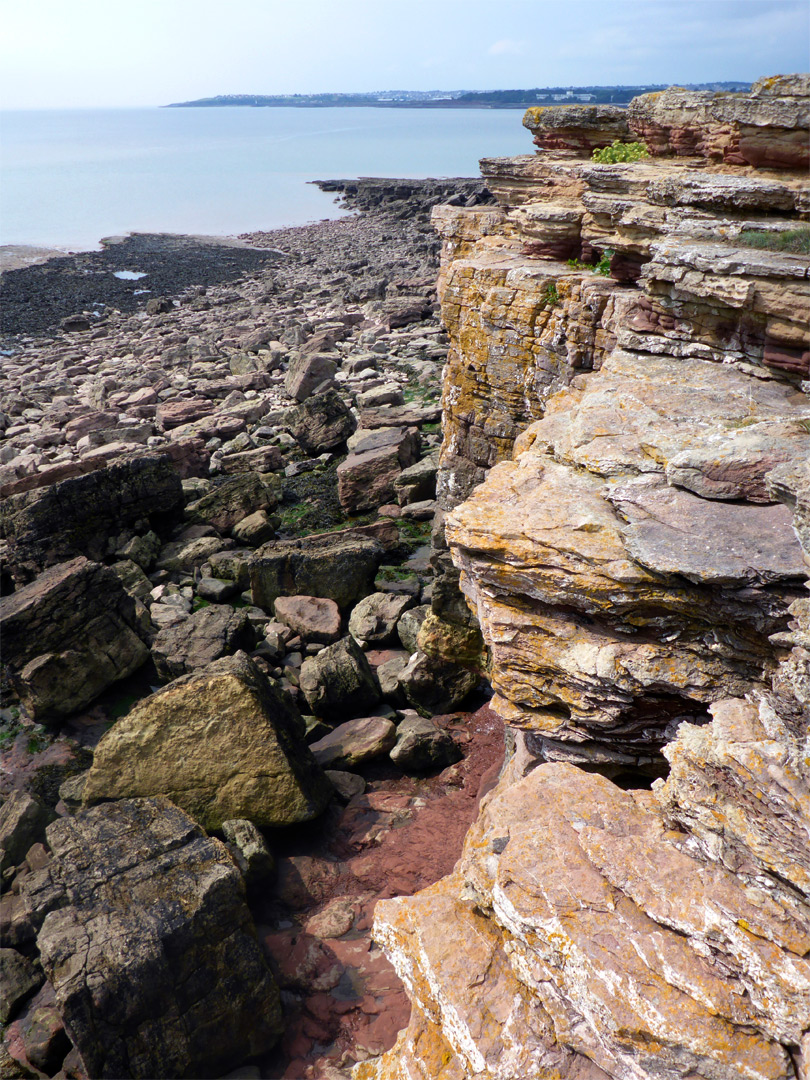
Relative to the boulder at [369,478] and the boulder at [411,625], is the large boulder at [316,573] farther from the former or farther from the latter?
the boulder at [369,478]

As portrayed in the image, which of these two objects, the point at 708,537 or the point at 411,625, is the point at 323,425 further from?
the point at 708,537

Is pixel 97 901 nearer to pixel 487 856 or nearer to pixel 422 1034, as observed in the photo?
pixel 422 1034

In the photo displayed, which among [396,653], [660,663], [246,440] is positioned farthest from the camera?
[246,440]

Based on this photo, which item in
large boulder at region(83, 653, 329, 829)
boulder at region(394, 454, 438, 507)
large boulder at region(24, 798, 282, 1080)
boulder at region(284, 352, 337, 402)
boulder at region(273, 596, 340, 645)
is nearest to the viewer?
large boulder at region(24, 798, 282, 1080)

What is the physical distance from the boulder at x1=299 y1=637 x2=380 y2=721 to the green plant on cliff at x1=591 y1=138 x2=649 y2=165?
853cm

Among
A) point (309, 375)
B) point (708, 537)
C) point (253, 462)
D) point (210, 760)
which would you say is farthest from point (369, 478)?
point (708, 537)

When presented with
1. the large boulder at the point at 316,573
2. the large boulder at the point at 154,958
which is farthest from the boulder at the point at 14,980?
the large boulder at the point at 316,573

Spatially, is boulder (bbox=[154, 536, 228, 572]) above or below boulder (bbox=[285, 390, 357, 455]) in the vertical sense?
below

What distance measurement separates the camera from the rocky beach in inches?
134

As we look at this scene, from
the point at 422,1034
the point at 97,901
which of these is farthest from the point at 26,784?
the point at 422,1034

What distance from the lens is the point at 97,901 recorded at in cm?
643

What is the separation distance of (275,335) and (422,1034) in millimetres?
28744

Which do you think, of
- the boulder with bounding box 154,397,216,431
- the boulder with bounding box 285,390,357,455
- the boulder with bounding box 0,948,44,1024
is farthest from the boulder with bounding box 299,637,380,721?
the boulder with bounding box 154,397,216,431

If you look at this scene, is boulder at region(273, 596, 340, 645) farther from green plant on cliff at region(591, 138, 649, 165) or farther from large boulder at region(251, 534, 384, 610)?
green plant on cliff at region(591, 138, 649, 165)
